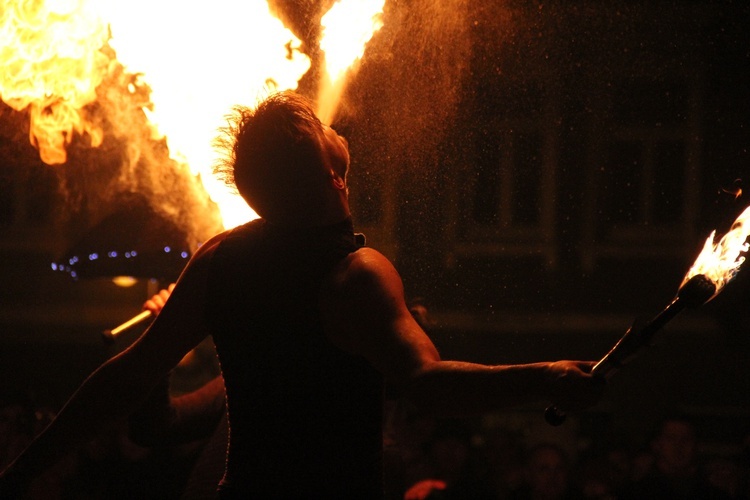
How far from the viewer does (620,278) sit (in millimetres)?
11961

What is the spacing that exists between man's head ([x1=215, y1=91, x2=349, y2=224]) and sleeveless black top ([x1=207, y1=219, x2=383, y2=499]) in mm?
58

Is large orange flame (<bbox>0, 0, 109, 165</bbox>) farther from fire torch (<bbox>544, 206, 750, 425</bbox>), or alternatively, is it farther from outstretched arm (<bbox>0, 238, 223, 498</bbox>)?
fire torch (<bbox>544, 206, 750, 425</bbox>)

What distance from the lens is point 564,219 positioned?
1260 centimetres

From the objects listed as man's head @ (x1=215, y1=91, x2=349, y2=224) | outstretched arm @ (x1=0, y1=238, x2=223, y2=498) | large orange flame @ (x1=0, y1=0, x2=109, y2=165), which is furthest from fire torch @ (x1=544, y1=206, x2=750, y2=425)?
large orange flame @ (x1=0, y1=0, x2=109, y2=165)

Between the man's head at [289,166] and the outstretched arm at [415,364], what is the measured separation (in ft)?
0.63

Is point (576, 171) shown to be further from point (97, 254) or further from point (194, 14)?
point (194, 14)

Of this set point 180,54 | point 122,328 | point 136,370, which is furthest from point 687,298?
point 180,54

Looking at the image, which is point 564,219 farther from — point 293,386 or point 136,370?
point 293,386

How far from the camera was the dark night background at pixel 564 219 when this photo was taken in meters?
10.3

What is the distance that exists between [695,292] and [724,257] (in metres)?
0.27

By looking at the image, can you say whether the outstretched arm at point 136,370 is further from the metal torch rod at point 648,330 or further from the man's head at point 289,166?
the metal torch rod at point 648,330

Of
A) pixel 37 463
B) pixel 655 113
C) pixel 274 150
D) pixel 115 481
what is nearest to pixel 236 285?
pixel 274 150

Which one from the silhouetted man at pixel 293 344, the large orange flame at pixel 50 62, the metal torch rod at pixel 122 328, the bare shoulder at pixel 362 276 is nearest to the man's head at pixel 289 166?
the silhouetted man at pixel 293 344

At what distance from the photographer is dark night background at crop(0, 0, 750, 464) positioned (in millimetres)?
10312
